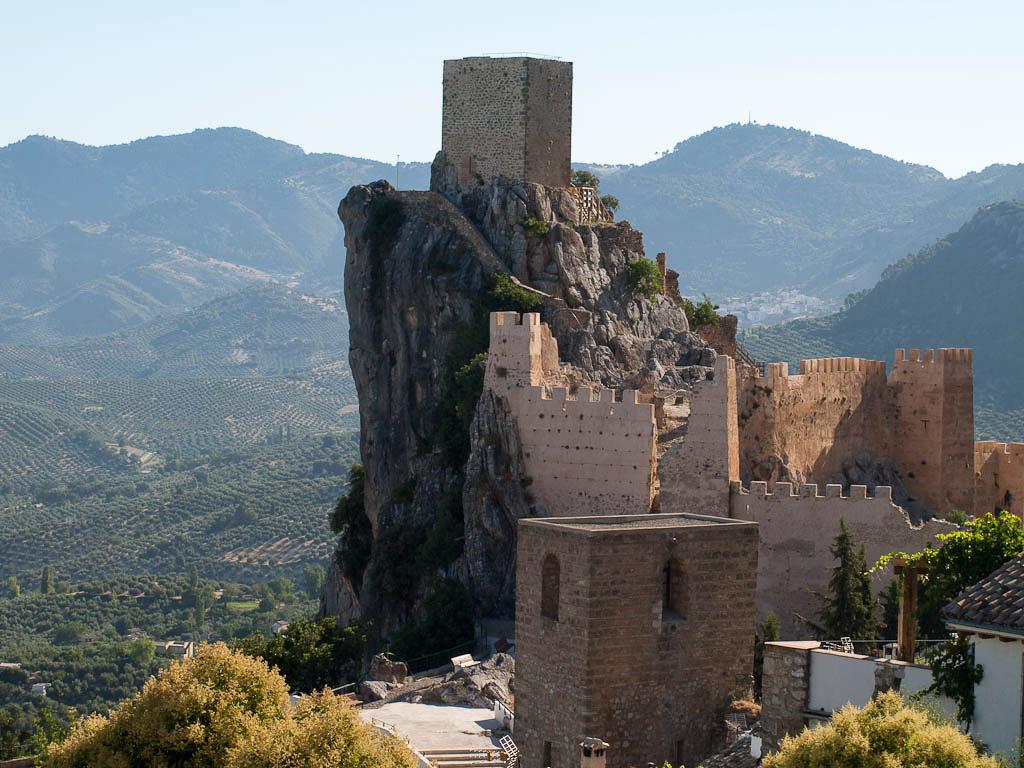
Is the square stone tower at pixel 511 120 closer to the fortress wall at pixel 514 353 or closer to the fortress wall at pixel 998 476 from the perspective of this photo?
the fortress wall at pixel 514 353

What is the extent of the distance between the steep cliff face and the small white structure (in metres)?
29.6

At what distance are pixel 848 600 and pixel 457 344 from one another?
70.2ft

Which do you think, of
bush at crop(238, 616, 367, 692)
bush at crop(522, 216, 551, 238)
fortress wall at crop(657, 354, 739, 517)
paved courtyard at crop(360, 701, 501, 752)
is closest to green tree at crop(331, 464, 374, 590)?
bush at crop(238, 616, 367, 692)

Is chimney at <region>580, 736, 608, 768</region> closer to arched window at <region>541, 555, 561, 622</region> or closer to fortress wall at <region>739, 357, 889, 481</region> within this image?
arched window at <region>541, 555, 561, 622</region>

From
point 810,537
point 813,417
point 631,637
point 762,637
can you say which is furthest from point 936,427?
point 631,637

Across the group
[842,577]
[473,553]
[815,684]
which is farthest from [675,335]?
[815,684]

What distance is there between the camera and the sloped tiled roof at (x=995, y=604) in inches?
1064

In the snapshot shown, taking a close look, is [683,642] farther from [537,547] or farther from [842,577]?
[842,577]

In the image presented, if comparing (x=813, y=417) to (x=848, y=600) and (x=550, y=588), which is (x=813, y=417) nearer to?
(x=848, y=600)

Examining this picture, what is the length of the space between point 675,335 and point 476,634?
15.1m

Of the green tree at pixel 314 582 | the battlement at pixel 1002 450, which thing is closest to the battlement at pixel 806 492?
the battlement at pixel 1002 450

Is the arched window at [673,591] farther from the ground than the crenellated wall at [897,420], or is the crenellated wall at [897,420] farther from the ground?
the crenellated wall at [897,420]

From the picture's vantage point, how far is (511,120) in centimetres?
7075

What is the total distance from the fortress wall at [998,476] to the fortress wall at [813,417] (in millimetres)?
3313
